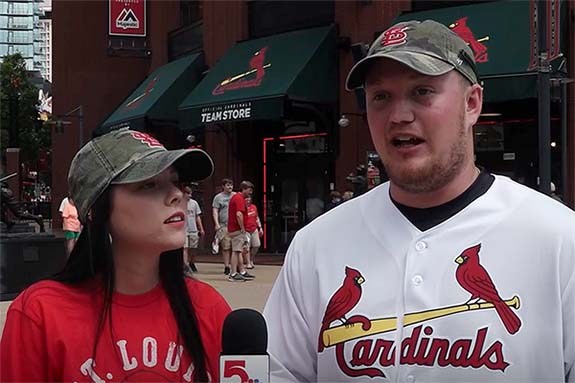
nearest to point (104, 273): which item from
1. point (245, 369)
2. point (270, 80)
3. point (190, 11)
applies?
point (245, 369)

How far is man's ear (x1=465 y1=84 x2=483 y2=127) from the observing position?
219 centimetres

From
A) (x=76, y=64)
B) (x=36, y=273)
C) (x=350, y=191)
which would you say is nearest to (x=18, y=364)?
(x=36, y=273)

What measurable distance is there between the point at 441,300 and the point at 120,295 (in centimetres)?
98

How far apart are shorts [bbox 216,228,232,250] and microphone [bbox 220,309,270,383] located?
38.8 feet

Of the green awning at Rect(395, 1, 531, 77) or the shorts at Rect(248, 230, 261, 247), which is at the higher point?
the green awning at Rect(395, 1, 531, 77)

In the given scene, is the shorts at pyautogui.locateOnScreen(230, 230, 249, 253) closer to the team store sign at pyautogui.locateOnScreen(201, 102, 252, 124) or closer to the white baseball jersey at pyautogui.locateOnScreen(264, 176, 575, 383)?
the team store sign at pyautogui.locateOnScreen(201, 102, 252, 124)

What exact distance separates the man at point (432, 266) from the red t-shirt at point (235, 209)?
11.3 m

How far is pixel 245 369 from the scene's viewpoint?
169 centimetres

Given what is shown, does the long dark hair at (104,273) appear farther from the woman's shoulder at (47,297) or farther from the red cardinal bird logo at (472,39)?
the red cardinal bird logo at (472,39)

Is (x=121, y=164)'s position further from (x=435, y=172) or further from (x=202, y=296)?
(x=435, y=172)

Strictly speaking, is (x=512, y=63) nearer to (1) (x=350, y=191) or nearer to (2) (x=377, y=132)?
(1) (x=350, y=191)

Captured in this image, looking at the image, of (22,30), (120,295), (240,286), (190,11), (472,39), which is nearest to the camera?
(120,295)

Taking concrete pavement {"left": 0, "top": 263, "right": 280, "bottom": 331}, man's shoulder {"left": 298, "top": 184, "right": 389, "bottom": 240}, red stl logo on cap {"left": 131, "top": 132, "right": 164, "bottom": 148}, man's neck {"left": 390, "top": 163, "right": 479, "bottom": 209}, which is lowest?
concrete pavement {"left": 0, "top": 263, "right": 280, "bottom": 331}

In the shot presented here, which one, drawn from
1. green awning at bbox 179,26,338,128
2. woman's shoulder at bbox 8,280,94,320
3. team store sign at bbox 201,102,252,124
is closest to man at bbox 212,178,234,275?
green awning at bbox 179,26,338,128
